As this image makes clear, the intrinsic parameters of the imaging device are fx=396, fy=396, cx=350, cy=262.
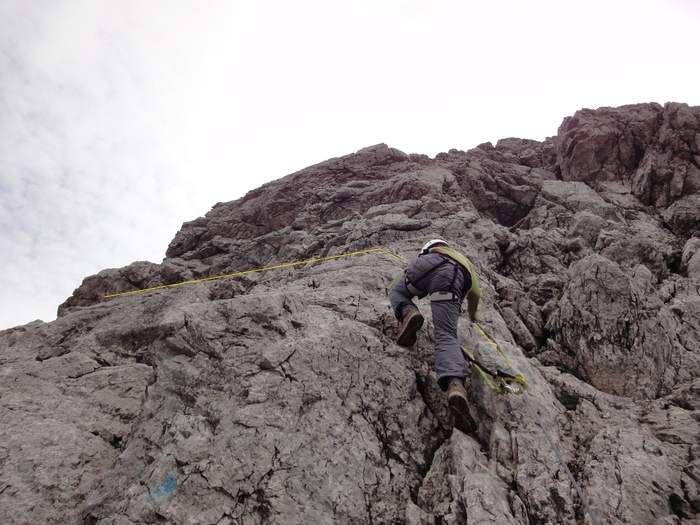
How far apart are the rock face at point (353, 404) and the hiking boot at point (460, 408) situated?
20 centimetres

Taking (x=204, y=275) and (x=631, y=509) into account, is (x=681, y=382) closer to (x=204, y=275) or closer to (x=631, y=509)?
(x=631, y=509)

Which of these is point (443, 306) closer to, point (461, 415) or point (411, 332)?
point (411, 332)

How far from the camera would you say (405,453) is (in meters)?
5.68

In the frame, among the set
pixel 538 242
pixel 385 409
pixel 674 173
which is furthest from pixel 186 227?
pixel 674 173

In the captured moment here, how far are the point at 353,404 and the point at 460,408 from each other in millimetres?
1604

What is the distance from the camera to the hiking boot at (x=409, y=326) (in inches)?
273

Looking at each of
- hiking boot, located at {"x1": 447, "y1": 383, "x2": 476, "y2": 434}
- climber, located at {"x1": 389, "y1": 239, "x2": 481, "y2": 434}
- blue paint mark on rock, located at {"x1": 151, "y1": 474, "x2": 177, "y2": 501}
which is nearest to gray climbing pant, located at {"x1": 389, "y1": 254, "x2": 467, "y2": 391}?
climber, located at {"x1": 389, "y1": 239, "x2": 481, "y2": 434}

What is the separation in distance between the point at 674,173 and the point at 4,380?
23214 millimetres

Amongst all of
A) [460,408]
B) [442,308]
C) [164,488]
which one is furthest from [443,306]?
[164,488]

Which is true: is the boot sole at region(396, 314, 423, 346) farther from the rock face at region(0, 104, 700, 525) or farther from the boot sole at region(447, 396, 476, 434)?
the boot sole at region(447, 396, 476, 434)

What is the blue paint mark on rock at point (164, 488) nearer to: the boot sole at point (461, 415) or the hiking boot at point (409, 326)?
the boot sole at point (461, 415)

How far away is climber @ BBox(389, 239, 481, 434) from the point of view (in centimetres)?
590

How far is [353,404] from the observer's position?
615 centimetres

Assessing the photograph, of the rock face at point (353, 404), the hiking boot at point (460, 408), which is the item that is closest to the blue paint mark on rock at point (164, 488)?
the rock face at point (353, 404)
